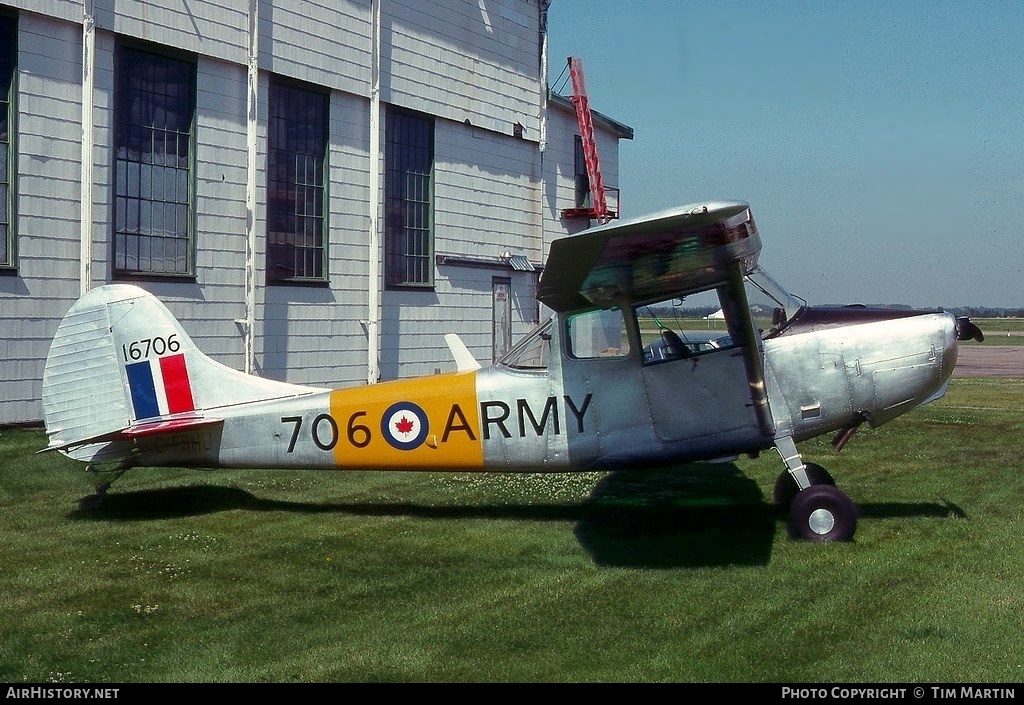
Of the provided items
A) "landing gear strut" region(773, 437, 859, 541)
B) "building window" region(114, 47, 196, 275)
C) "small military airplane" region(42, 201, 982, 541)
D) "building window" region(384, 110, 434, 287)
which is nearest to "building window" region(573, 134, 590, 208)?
"building window" region(384, 110, 434, 287)

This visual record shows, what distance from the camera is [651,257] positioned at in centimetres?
743

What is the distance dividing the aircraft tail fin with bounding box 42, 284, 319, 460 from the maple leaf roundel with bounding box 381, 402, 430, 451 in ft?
2.93

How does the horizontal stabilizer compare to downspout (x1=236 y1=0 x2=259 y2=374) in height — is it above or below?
below

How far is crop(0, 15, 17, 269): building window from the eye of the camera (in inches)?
534

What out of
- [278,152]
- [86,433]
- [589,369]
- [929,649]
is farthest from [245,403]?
[278,152]

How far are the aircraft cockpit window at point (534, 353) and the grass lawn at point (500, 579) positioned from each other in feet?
4.54

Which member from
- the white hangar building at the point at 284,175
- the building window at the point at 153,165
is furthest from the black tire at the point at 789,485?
the building window at the point at 153,165

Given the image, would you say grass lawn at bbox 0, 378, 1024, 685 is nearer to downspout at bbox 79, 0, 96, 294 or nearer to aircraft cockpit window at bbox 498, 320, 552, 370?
aircraft cockpit window at bbox 498, 320, 552, 370

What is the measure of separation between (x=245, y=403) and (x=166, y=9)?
29.1 feet

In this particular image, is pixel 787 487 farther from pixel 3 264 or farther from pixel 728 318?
pixel 3 264

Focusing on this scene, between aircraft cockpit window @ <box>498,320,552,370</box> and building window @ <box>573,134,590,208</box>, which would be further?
building window @ <box>573,134,590,208</box>

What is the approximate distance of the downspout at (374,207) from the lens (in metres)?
19.3

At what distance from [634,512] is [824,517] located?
1.92m

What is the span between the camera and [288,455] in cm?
897
